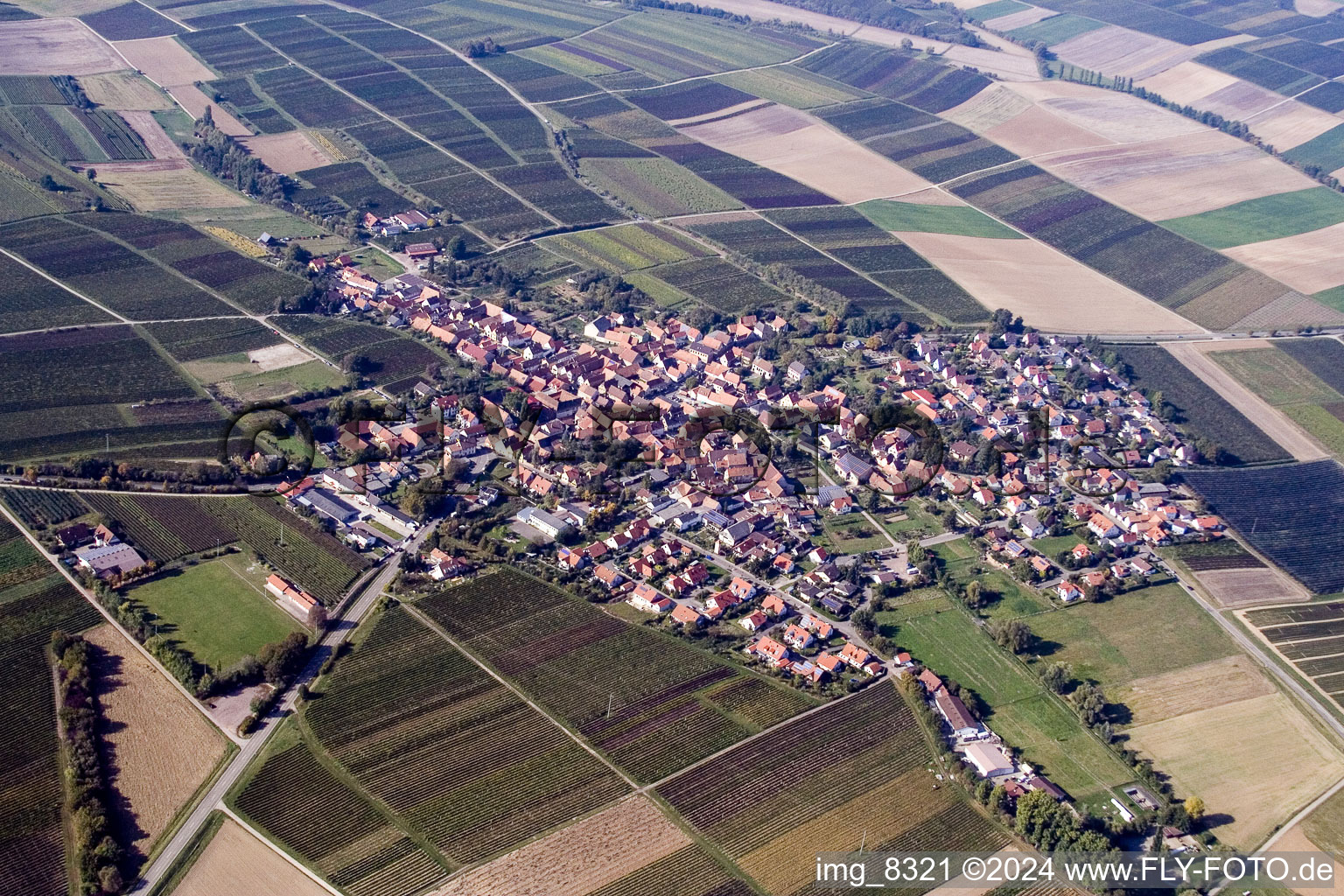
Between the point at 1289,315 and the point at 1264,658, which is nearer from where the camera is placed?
the point at 1264,658

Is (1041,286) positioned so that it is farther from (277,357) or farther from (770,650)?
(277,357)

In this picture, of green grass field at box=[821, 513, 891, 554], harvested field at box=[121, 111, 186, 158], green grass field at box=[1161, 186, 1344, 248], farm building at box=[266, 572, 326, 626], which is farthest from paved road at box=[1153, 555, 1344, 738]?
harvested field at box=[121, 111, 186, 158]

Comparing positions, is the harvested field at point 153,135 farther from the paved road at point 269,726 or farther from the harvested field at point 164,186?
the paved road at point 269,726

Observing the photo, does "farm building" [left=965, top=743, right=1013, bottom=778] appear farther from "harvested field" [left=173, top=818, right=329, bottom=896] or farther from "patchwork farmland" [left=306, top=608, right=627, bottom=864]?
"harvested field" [left=173, top=818, right=329, bottom=896]

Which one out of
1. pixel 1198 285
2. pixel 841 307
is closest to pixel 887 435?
pixel 841 307

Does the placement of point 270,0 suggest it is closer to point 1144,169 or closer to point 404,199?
point 404,199

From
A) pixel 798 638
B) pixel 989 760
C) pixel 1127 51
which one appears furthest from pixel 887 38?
pixel 989 760

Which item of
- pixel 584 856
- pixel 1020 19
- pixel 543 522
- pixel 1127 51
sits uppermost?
Answer: pixel 1020 19
